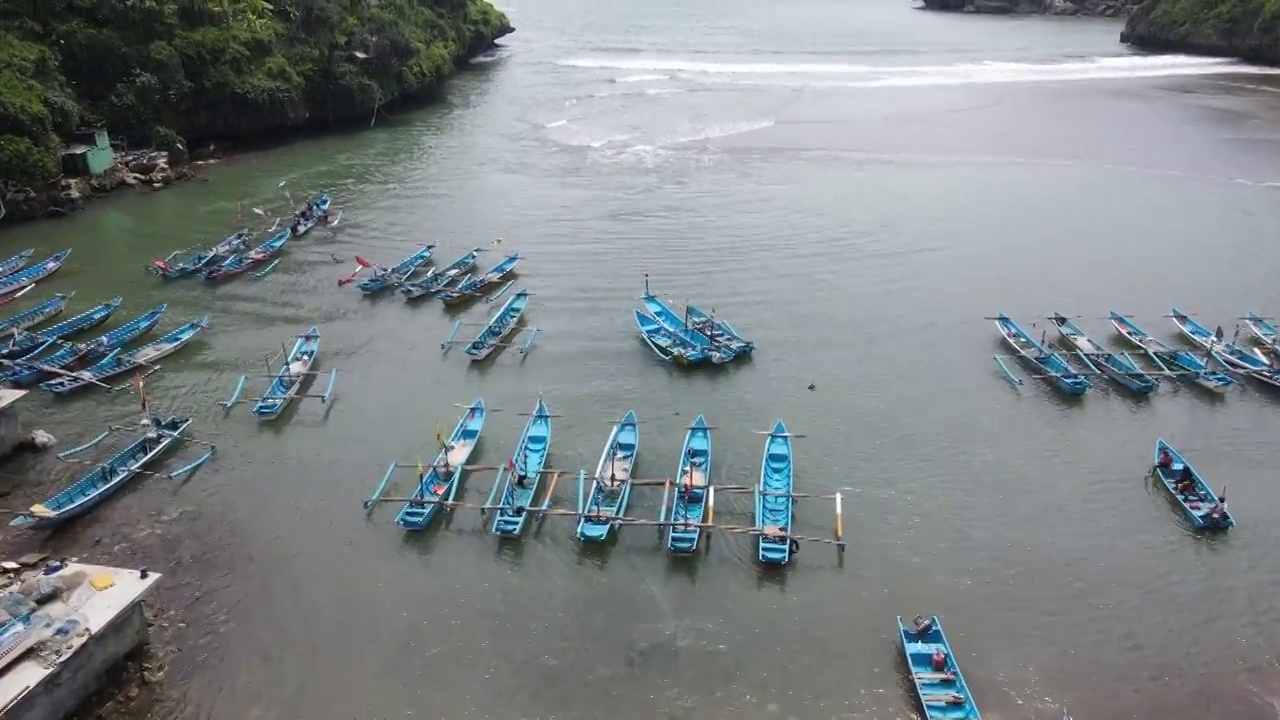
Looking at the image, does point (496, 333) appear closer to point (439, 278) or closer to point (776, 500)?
point (439, 278)

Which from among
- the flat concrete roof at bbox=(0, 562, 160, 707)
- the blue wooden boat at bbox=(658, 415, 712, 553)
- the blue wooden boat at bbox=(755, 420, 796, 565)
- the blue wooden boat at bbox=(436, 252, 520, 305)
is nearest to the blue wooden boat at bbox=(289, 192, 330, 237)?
the blue wooden boat at bbox=(436, 252, 520, 305)

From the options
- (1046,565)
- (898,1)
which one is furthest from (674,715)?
(898,1)

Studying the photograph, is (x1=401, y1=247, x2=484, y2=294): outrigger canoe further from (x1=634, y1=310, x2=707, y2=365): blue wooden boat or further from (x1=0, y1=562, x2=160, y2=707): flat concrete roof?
(x1=0, y1=562, x2=160, y2=707): flat concrete roof

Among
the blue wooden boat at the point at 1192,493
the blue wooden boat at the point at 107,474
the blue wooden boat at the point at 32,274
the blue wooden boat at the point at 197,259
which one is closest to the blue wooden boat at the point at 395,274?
the blue wooden boat at the point at 197,259

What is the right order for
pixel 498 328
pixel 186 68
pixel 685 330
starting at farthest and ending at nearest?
pixel 186 68 → pixel 498 328 → pixel 685 330

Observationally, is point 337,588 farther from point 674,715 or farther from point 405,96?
point 405,96

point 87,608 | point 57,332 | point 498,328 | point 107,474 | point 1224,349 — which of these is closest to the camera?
point 87,608

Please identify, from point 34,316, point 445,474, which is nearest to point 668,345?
point 445,474
